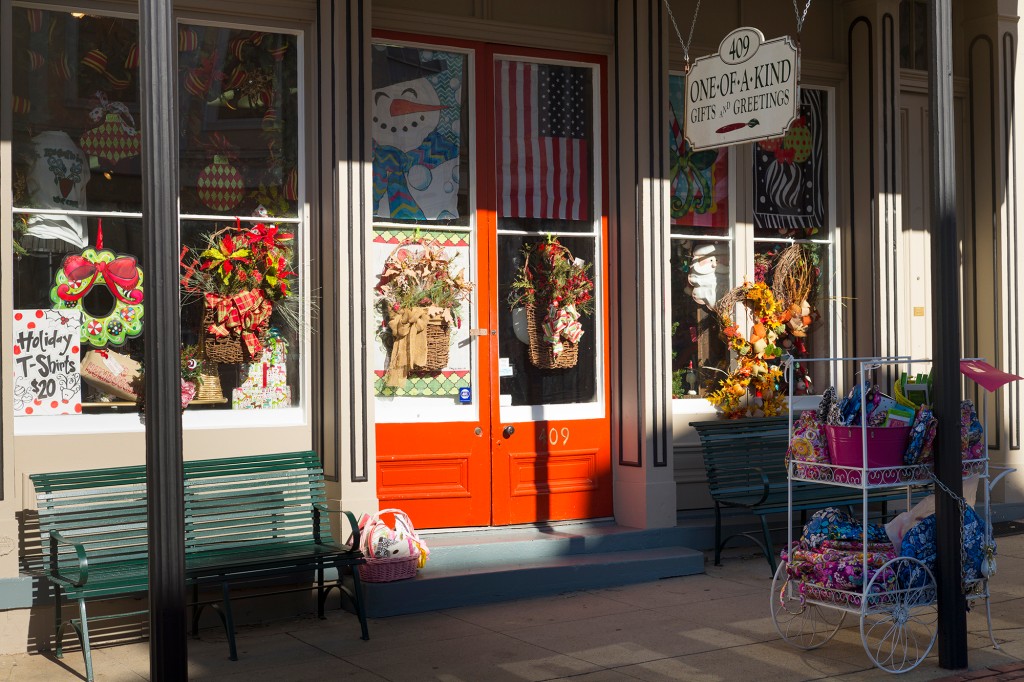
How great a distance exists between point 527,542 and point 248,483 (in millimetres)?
1996

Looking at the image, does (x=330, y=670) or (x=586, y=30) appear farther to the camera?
(x=586, y=30)

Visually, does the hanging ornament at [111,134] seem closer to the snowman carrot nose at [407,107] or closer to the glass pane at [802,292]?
the snowman carrot nose at [407,107]

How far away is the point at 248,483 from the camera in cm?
694

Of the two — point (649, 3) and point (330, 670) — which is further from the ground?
point (649, 3)

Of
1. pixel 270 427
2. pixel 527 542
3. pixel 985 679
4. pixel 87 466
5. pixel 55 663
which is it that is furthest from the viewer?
pixel 527 542

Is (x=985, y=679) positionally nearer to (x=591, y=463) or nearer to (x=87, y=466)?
(x=591, y=463)

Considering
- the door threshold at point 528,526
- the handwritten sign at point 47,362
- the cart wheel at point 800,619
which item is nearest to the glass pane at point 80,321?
the handwritten sign at point 47,362

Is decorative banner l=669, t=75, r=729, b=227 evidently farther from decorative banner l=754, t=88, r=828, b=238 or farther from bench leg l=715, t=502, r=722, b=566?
bench leg l=715, t=502, r=722, b=566

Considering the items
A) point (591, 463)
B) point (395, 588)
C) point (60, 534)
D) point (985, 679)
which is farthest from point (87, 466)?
point (985, 679)

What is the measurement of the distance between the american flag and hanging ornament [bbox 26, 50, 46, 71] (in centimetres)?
314

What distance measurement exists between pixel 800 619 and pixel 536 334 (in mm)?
2861

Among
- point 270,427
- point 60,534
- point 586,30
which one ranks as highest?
point 586,30

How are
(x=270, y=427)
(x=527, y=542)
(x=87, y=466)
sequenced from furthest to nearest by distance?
(x=527, y=542), (x=270, y=427), (x=87, y=466)

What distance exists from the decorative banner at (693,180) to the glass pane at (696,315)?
0.22m
